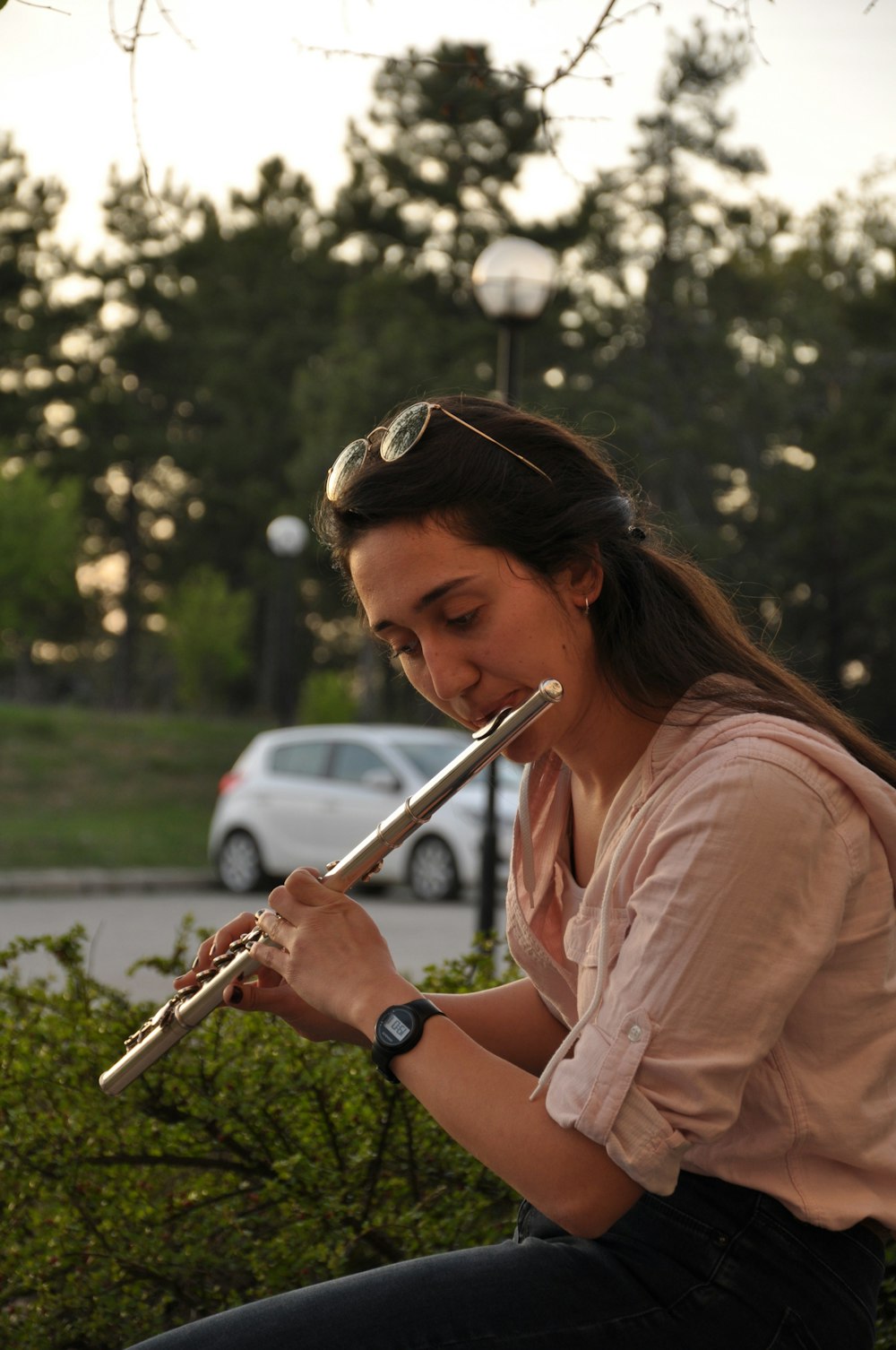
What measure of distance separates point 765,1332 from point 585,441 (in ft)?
3.49

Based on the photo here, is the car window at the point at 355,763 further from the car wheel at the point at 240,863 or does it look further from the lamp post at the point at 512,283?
the lamp post at the point at 512,283

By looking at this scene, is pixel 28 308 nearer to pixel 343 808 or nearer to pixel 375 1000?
pixel 343 808

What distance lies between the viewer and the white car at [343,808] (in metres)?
12.0

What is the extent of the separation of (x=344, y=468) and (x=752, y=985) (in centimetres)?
87

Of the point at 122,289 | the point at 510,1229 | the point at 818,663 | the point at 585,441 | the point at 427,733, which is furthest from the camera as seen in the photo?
the point at 122,289

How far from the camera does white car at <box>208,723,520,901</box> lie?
1198cm

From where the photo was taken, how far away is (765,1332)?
143 cm

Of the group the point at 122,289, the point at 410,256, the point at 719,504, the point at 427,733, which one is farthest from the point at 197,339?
the point at 427,733

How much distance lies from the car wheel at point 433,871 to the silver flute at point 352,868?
9.88m

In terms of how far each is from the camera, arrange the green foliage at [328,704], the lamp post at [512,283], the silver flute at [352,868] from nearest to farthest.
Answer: the silver flute at [352,868]
the lamp post at [512,283]
the green foliage at [328,704]

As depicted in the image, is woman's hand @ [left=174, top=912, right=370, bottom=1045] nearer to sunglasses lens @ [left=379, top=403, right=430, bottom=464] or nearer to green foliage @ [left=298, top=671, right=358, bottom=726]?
sunglasses lens @ [left=379, top=403, right=430, bottom=464]

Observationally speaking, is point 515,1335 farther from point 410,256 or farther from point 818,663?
point 410,256

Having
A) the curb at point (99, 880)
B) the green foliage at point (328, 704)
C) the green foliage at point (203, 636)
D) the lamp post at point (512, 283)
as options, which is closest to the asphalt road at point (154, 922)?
the curb at point (99, 880)

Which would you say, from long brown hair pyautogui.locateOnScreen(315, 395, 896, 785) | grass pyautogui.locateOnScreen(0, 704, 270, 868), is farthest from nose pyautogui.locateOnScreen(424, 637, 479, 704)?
grass pyautogui.locateOnScreen(0, 704, 270, 868)
